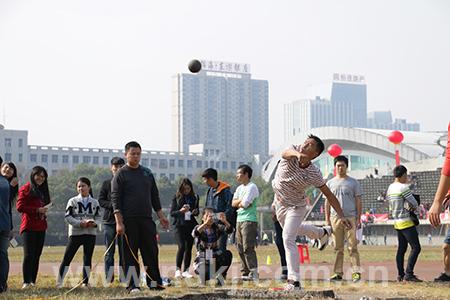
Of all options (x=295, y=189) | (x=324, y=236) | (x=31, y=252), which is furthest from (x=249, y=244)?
(x=31, y=252)

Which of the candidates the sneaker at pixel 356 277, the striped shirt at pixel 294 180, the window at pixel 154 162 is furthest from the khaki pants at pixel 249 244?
the window at pixel 154 162

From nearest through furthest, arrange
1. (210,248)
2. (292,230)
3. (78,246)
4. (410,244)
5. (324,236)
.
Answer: (292,230) → (324,236) → (78,246) → (210,248) → (410,244)

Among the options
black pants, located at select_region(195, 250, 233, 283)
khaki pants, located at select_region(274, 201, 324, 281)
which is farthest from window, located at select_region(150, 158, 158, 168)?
khaki pants, located at select_region(274, 201, 324, 281)

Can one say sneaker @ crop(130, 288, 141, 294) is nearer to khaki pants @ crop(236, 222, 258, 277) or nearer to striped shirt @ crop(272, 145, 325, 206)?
striped shirt @ crop(272, 145, 325, 206)

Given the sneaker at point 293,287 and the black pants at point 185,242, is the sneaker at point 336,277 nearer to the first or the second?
Result: the black pants at point 185,242

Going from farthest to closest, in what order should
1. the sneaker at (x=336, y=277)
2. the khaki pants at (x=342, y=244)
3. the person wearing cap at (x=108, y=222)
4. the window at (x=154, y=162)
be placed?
the window at (x=154, y=162)
the khaki pants at (x=342, y=244)
the sneaker at (x=336, y=277)
the person wearing cap at (x=108, y=222)

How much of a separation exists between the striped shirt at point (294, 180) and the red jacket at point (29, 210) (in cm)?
338

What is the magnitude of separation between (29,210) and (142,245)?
1899 millimetres

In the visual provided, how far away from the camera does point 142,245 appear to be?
10438 mm

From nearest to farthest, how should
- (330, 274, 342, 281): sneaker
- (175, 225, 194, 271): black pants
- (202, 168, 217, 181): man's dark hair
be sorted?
(330, 274, 342, 281): sneaker → (202, 168, 217, 181): man's dark hair → (175, 225, 194, 271): black pants

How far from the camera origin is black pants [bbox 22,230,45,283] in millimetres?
11281

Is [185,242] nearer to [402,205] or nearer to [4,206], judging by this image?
[402,205]

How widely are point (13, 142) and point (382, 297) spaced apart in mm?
131209

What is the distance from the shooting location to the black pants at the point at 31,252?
11.3m
